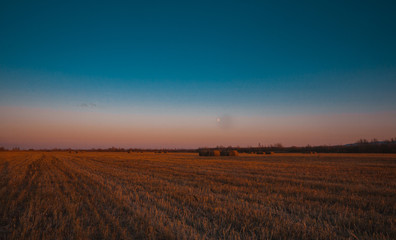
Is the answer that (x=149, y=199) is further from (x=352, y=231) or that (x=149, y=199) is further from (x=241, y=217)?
(x=352, y=231)

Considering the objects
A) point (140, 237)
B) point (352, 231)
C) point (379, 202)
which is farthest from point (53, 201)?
point (379, 202)

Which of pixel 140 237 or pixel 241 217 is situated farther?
pixel 241 217

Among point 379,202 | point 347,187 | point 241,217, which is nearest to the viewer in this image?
point 241,217

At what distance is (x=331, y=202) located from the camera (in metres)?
6.24

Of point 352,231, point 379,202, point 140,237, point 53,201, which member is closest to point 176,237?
point 140,237

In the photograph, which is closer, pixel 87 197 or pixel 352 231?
pixel 352 231

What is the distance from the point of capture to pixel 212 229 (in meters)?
4.15

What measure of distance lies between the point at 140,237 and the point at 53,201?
13.3 feet

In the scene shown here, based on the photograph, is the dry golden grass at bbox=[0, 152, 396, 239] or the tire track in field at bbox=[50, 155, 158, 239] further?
the tire track in field at bbox=[50, 155, 158, 239]

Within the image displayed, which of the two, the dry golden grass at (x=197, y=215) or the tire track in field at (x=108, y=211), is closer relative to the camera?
the dry golden grass at (x=197, y=215)

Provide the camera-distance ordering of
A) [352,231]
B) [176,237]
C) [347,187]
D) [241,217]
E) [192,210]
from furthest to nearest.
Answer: [347,187] → [192,210] → [241,217] → [352,231] → [176,237]

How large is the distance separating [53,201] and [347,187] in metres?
10.2

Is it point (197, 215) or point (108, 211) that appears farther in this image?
point (108, 211)

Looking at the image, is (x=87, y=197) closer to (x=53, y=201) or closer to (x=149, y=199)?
(x=53, y=201)
